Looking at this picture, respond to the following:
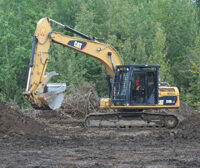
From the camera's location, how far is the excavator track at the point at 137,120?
53.0 ft

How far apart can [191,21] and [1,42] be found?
53.9 feet

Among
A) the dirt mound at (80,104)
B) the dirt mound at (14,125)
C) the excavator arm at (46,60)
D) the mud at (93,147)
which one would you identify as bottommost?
the mud at (93,147)

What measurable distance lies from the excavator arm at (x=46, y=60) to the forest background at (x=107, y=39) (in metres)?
11.8

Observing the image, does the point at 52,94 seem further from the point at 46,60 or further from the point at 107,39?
the point at 107,39

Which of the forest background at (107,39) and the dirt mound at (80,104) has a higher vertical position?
the forest background at (107,39)

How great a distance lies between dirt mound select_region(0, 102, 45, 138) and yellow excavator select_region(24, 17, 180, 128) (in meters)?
0.77

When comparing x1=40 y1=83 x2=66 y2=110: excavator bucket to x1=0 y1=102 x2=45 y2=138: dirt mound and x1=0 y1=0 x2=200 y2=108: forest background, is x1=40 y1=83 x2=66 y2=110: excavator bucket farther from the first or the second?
x1=0 y1=0 x2=200 y2=108: forest background

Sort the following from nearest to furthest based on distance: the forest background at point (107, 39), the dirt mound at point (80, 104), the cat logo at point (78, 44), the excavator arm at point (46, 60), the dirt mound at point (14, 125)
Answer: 1. the dirt mound at point (14, 125)
2. the excavator arm at point (46, 60)
3. the cat logo at point (78, 44)
4. the dirt mound at point (80, 104)
5. the forest background at point (107, 39)

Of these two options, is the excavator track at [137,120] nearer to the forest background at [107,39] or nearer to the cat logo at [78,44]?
the cat logo at [78,44]

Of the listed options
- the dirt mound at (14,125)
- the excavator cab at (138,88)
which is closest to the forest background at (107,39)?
the excavator cab at (138,88)

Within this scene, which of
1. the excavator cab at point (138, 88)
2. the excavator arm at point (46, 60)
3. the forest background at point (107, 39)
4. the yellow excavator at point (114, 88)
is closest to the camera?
the excavator arm at point (46, 60)

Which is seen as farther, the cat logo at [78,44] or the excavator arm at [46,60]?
the cat logo at [78,44]

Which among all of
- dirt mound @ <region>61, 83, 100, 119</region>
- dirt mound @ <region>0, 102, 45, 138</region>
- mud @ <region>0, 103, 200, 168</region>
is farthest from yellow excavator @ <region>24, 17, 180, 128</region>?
dirt mound @ <region>61, 83, 100, 119</region>

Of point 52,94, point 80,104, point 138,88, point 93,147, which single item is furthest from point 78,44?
point 93,147
